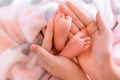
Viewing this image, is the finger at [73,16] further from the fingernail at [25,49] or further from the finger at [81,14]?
the fingernail at [25,49]

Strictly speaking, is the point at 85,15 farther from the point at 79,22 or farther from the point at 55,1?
the point at 55,1

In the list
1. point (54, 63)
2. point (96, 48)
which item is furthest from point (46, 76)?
point (96, 48)

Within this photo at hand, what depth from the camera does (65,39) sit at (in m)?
0.77

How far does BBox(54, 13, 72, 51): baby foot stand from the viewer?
0.75m

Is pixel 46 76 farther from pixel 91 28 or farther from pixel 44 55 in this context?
pixel 91 28

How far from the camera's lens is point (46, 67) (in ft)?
2.54

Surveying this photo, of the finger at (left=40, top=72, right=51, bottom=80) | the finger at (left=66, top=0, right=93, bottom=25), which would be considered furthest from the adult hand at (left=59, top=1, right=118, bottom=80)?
the finger at (left=40, top=72, right=51, bottom=80)

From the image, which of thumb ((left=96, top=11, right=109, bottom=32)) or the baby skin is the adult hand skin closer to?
the baby skin

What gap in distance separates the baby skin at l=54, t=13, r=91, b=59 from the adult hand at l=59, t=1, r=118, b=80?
26 millimetres

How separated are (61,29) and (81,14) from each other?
10 cm

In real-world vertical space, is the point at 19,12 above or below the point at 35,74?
above

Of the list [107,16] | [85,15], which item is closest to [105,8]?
[107,16]

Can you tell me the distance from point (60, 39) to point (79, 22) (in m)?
0.09

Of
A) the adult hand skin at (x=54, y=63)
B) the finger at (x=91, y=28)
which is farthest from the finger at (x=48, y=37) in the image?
the finger at (x=91, y=28)
